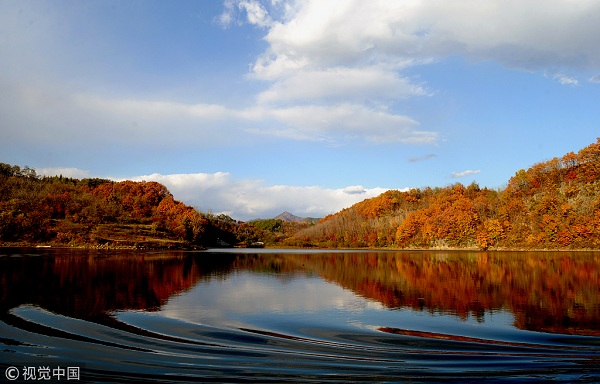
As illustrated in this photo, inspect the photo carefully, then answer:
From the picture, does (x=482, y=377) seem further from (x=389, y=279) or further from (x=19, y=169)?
(x=19, y=169)

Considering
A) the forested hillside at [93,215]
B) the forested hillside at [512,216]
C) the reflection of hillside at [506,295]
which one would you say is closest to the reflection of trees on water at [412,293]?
the reflection of hillside at [506,295]

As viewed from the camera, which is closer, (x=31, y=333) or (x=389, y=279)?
(x=31, y=333)

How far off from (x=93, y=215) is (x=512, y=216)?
392 ft

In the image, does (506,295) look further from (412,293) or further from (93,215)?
(93,215)

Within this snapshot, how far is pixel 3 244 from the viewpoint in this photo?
96.3 m

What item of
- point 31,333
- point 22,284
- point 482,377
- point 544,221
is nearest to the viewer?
point 482,377

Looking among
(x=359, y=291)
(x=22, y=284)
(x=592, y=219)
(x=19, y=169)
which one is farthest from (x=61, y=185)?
(x=592, y=219)

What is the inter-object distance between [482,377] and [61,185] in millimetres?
162625

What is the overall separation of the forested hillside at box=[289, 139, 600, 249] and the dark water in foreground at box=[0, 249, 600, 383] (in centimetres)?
8462

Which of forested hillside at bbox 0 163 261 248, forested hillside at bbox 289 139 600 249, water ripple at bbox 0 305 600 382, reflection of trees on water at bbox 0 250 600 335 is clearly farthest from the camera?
forested hillside at bbox 0 163 261 248

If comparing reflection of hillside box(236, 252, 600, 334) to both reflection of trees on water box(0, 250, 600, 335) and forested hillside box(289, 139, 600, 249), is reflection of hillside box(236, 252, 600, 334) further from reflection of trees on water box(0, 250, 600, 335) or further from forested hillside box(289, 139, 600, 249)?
forested hillside box(289, 139, 600, 249)

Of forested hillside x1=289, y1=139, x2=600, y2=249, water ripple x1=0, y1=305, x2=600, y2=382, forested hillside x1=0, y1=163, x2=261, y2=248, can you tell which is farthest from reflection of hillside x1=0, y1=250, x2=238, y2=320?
forested hillside x1=289, y1=139, x2=600, y2=249

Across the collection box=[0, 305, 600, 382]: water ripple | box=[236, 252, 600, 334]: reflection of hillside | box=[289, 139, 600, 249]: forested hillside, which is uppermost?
box=[289, 139, 600, 249]: forested hillside

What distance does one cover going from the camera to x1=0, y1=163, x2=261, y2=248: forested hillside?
347 ft
